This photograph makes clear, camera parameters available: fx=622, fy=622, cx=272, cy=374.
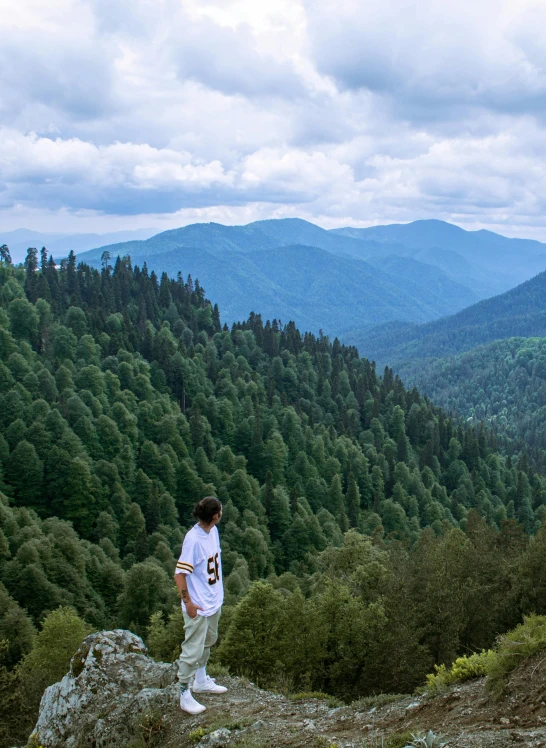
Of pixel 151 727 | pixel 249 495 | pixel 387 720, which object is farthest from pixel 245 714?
pixel 249 495

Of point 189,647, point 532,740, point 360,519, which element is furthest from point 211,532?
point 360,519

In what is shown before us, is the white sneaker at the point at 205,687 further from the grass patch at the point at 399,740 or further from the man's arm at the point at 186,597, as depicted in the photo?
the grass patch at the point at 399,740

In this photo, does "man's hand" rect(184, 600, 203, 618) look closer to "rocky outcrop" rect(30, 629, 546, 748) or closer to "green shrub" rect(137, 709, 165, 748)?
"rocky outcrop" rect(30, 629, 546, 748)

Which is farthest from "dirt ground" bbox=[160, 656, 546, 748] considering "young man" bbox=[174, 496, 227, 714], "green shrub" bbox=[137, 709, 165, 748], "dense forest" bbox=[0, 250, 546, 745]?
"dense forest" bbox=[0, 250, 546, 745]

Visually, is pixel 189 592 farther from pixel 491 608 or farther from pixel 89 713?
pixel 491 608

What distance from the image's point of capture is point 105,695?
1683 centimetres

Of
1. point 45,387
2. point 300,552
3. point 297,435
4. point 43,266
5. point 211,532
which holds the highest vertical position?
point 43,266

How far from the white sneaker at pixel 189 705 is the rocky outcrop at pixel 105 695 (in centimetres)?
66

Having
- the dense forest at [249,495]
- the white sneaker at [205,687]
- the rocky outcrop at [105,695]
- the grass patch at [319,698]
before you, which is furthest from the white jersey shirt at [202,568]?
the dense forest at [249,495]

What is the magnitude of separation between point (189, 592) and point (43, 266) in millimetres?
192674

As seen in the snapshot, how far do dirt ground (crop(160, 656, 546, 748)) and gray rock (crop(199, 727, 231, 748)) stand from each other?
0.07 feet

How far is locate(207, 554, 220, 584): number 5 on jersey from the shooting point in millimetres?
14023

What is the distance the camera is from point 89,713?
16375 mm

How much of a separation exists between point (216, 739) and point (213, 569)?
3467mm
